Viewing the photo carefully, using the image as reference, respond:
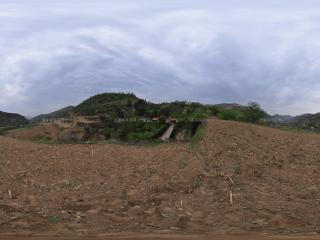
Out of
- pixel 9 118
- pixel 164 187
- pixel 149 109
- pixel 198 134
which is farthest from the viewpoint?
pixel 9 118

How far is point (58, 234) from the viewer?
8344 mm

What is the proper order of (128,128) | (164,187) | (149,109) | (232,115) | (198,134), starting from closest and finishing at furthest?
1. (164,187)
2. (198,134)
3. (128,128)
4. (232,115)
5. (149,109)

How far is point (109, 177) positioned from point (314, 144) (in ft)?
20.7

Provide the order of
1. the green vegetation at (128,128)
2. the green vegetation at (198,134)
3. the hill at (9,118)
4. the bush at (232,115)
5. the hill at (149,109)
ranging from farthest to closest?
A: 1. the hill at (9,118)
2. the hill at (149,109)
3. the bush at (232,115)
4. the green vegetation at (128,128)
5. the green vegetation at (198,134)

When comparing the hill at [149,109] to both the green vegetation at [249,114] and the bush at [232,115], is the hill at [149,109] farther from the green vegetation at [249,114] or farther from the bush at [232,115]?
the green vegetation at [249,114]

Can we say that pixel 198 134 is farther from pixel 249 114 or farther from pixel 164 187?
pixel 249 114

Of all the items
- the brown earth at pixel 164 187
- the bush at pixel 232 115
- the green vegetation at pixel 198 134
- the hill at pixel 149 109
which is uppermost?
the hill at pixel 149 109

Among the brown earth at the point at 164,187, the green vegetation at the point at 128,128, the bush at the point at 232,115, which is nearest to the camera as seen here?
the brown earth at the point at 164,187

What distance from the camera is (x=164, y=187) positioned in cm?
1058

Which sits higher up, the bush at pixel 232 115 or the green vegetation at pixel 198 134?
the bush at pixel 232 115

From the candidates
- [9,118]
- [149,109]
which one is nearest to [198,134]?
[149,109]

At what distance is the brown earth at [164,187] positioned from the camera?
351 inches

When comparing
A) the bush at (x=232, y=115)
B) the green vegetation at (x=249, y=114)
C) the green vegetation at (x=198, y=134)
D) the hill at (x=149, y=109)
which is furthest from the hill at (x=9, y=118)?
the green vegetation at (x=198, y=134)

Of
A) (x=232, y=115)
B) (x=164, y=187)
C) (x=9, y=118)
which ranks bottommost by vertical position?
(x=164, y=187)
